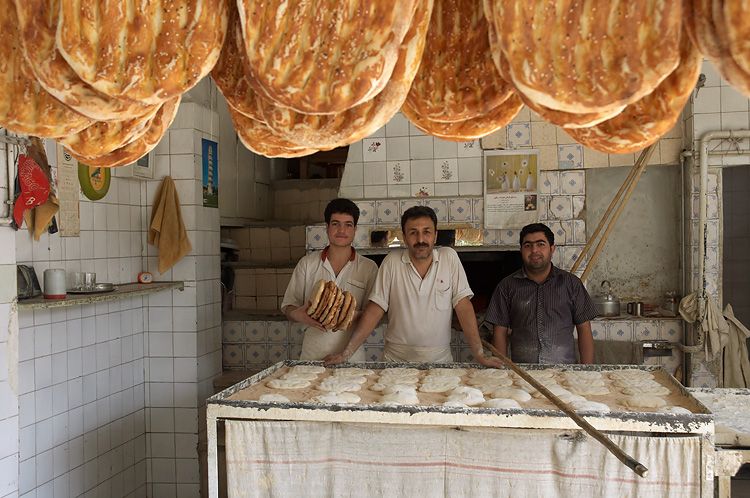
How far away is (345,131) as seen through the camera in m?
0.94

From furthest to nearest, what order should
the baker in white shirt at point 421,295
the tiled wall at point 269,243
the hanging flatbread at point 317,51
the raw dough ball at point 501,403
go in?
the tiled wall at point 269,243
the baker in white shirt at point 421,295
the raw dough ball at point 501,403
the hanging flatbread at point 317,51

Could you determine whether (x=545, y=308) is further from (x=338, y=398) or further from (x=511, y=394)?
(x=338, y=398)

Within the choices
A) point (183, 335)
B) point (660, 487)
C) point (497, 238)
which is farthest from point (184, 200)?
point (660, 487)

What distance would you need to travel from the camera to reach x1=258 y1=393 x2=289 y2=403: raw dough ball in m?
3.04

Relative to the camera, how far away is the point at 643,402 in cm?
292

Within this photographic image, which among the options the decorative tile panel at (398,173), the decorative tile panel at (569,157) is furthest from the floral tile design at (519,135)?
the decorative tile panel at (398,173)

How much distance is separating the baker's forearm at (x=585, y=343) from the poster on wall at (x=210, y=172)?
3.07 m

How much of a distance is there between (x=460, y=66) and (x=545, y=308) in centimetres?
372

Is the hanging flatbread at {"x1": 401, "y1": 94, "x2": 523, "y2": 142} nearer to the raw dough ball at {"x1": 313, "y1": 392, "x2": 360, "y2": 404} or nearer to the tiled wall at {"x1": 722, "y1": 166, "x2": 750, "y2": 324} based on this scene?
the raw dough ball at {"x1": 313, "y1": 392, "x2": 360, "y2": 404}

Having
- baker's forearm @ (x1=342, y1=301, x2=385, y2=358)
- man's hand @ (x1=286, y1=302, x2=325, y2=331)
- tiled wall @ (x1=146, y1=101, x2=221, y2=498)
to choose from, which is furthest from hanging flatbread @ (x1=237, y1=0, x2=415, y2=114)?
tiled wall @ (x1=146, y1=101, x2=221, y2=498)

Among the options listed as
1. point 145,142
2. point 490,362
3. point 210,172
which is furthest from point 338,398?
point 210,172

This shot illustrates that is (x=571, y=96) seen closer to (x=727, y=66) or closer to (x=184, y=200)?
(x=727, y=66)

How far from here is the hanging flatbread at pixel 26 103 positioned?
3.25 ft

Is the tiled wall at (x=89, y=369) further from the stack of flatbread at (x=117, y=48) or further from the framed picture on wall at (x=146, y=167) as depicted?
the stack of flatbread at (x=117, y=48)
